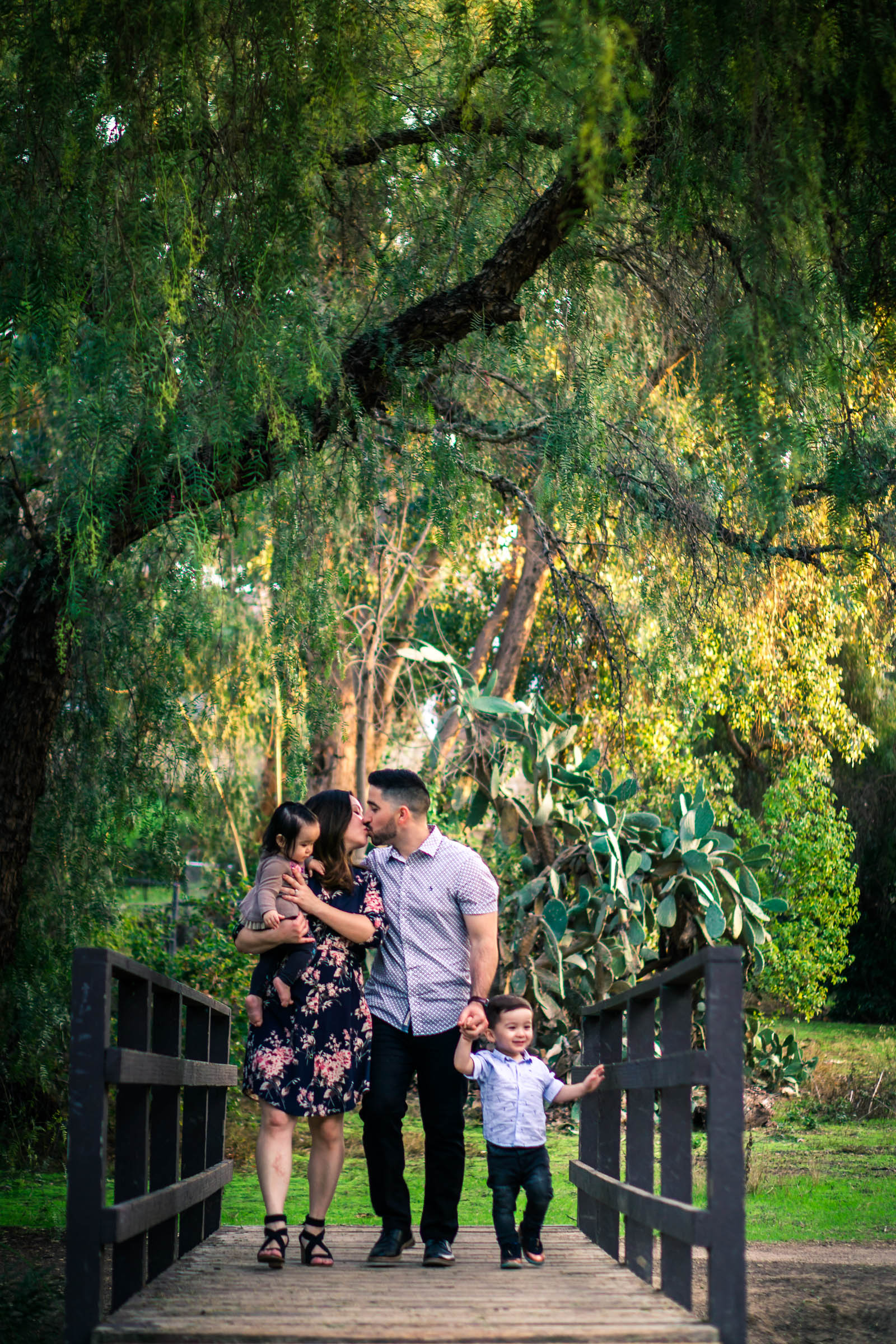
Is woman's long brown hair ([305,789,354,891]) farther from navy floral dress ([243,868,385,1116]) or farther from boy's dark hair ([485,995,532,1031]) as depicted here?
boy's dark hair ([485,995,532,1031])

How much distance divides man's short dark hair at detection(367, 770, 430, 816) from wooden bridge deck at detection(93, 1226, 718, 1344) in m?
1.50

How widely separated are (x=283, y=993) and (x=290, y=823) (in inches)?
21.5

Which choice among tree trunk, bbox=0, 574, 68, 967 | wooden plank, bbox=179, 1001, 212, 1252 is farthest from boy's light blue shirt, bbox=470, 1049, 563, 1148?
tree trunk, bbox=0, 574, 68, 967

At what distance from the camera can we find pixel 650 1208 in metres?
3.79

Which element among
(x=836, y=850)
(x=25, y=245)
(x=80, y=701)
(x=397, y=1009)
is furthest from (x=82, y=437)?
(x=836, y=850)

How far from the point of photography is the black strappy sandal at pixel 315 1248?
436 cm

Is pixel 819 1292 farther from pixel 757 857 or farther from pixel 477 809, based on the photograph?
pixel 757 857

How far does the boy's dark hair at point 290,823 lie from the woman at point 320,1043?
0.15 meters

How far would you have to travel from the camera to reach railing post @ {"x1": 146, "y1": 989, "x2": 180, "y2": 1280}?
4234 mm

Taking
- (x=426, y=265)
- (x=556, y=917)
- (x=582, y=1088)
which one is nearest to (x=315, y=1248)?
(x=582, y=1088)

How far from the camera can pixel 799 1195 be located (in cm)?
827

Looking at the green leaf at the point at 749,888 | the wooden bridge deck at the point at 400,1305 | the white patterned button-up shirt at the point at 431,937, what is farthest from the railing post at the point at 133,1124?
the green leaf at the point at 749,888

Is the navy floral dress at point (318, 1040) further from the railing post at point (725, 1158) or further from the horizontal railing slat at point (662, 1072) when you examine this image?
the railing post at point (725, 1158)

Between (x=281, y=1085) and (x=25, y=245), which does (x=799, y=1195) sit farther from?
(x=25, y=245)
